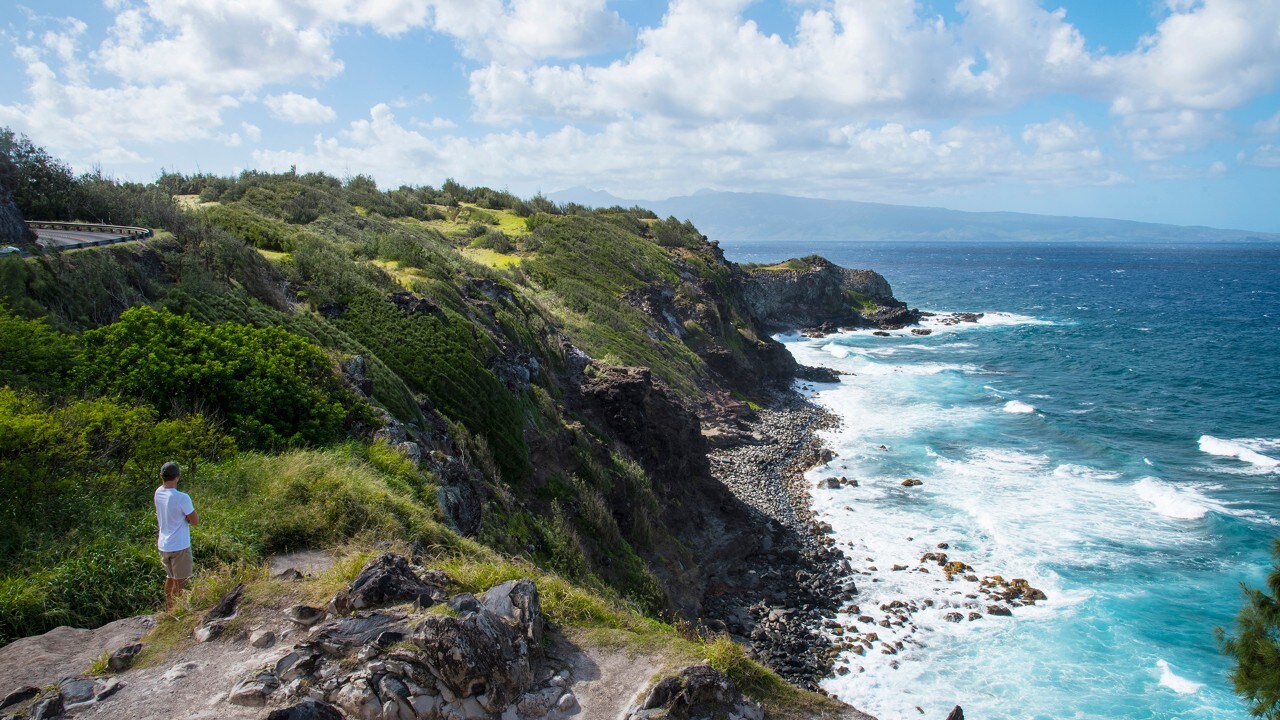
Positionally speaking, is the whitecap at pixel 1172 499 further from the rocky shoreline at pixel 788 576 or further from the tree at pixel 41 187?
the tree at pixel 41 187

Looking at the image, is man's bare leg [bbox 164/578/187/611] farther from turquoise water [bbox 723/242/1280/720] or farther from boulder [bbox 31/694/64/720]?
turquoise water [bbox 723/242/1280/720]

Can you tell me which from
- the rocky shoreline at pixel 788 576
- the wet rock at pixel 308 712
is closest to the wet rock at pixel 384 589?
the wet rock at pixel 308 712

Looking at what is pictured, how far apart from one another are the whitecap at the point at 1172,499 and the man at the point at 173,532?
33393 mm

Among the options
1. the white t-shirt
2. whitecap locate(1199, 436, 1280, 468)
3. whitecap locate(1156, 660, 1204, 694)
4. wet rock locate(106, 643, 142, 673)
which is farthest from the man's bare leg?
whitecap locate(1199, 436, 1280, 468)

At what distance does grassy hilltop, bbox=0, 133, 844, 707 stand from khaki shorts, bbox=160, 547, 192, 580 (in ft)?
0.94

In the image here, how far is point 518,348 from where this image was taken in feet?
76.8

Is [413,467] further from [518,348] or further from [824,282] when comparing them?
[824,282]

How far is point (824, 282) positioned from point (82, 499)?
78.2m

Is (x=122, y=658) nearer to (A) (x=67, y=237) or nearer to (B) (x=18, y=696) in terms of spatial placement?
(B) (x=18, y=696)

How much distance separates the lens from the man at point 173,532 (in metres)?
7.58

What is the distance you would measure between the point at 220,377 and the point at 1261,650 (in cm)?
1739

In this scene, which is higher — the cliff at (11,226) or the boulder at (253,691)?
the cliff at (11,226)

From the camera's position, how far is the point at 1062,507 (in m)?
28.5

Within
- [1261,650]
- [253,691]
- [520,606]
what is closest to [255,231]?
[520,606]
